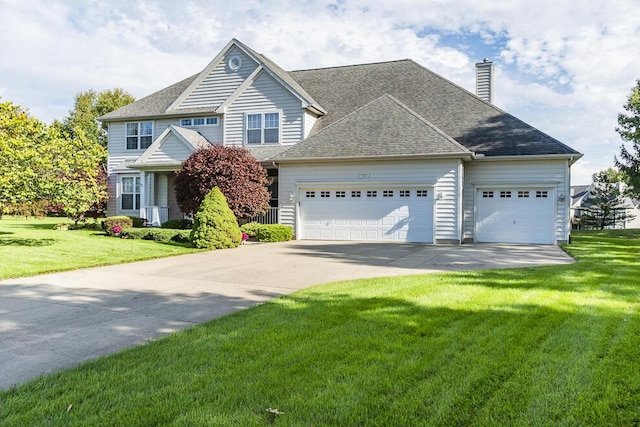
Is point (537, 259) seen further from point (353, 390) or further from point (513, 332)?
point (353, 390)

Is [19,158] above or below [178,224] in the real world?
above

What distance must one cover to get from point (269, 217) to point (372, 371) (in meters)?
16.4

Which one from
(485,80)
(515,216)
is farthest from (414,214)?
(485,80)

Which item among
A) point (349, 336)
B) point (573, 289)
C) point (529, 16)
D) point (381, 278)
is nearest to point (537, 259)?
point (573, 289)

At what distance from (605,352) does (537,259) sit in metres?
7.88

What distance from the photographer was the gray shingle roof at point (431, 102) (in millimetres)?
16859

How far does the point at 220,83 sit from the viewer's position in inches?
851

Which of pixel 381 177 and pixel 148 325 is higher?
pixel 381 177

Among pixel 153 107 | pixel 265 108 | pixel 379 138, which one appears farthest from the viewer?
pixel 153 107

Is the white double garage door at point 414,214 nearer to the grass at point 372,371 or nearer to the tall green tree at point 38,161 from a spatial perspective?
the tall green tree at point 38,161

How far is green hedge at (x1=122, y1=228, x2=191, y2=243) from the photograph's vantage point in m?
16.0

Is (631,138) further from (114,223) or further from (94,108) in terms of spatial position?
(94,108)

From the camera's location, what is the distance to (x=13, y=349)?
4223mm

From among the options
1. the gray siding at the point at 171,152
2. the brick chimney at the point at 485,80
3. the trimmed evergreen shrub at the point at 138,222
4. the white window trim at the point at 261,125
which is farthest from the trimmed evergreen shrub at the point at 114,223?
the brick chimney at the point at 485,80
